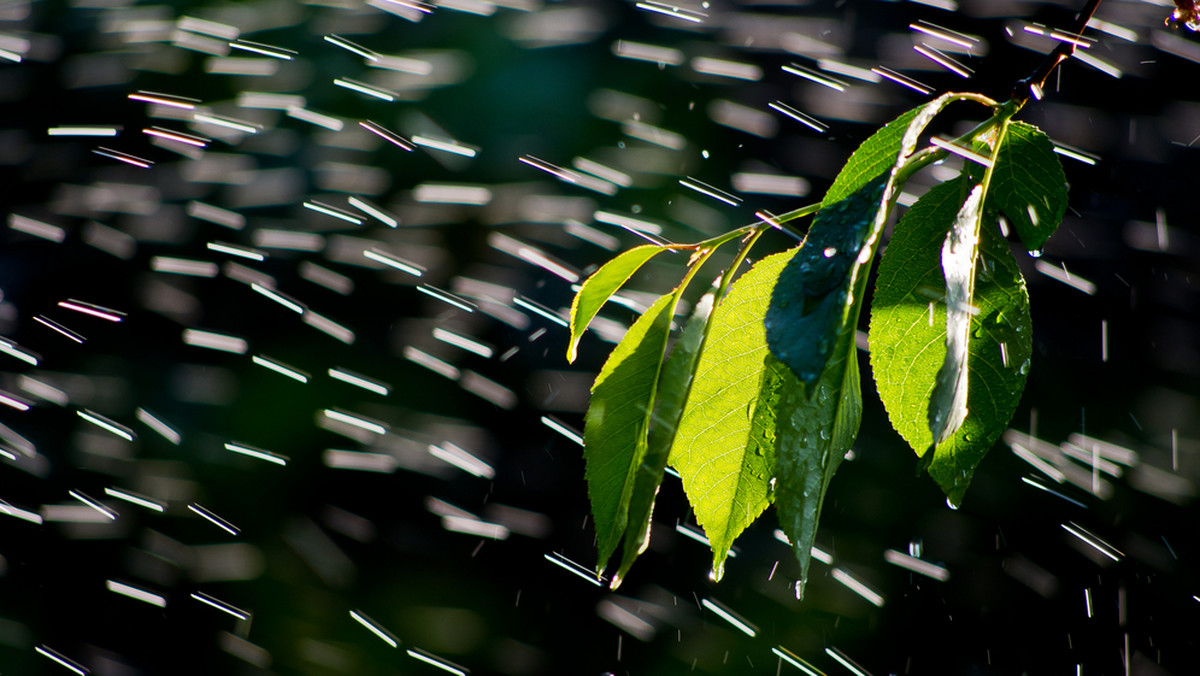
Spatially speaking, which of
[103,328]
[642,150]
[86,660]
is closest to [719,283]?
[642,150]

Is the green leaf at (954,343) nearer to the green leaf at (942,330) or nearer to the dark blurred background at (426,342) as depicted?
the green leaf at (942,330)

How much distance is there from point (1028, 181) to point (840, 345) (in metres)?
0.15

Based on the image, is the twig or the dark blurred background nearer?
the twig

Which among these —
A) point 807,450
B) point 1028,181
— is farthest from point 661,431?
point 1028,181

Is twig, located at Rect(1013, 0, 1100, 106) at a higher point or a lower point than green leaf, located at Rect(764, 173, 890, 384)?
higher

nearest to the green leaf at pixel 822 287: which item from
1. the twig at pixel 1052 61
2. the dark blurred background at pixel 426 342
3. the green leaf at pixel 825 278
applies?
the green leaf at pixel 825 278

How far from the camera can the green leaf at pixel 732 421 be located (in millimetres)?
275

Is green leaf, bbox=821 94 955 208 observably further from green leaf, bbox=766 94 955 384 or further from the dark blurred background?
the dark blurred background

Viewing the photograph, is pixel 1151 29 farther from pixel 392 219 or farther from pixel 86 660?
pixel 86 660

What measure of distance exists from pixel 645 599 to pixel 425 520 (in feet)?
1.44

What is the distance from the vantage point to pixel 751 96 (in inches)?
55.4

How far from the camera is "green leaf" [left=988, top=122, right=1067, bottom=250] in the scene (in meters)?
0.28

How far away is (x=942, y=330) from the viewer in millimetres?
271

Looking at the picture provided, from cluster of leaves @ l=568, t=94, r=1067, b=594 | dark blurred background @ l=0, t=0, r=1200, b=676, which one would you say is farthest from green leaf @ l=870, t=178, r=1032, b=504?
dark blurred background @ l=0, t=0, r=1200, b=676
